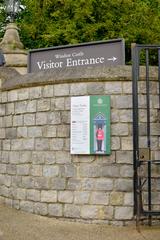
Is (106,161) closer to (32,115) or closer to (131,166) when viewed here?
(131,166)

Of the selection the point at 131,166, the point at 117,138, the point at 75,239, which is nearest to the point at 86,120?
the point at 117,138

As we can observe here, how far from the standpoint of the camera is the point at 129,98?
7531 millimetres

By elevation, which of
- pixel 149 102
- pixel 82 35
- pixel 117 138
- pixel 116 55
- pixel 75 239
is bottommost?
pixel 75 239

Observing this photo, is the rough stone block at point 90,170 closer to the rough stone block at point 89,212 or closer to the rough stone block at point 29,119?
the rough stone block at point 89,212

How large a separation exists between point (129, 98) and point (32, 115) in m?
1.82

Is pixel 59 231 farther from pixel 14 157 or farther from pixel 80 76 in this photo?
pixel 80 76

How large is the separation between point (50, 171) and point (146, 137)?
5.77 feet

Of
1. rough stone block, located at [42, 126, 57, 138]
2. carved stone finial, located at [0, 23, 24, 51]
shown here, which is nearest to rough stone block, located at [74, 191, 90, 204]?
rough stone block, located at [42, 126, 57, 138]

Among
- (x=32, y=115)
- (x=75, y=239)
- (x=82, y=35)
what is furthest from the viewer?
(x=82, y=35)

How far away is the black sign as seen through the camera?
7.84 meters

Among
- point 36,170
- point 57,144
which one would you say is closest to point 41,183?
point 36,170

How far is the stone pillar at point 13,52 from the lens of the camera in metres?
13.9

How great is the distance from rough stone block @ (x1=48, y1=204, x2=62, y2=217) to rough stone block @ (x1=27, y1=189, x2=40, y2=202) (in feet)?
0.98

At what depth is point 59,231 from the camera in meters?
6.91
